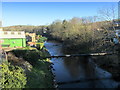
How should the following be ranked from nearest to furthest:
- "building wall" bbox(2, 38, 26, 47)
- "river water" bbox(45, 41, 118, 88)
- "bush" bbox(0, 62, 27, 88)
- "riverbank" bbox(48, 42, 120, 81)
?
"bush" bbox(0, 62, 27, 88) < "river water" bbox(45, 41, 118, 88) < "riverbank" bbox(48, 42, 120, 81) < "building wall" bbox(2, 38, 26, 47)

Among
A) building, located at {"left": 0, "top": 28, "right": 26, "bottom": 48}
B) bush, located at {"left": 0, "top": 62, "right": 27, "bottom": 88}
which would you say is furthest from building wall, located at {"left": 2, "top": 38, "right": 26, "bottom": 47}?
bush, located at {"left": 0, "top": 62, "right": 27, "bottom": 88}

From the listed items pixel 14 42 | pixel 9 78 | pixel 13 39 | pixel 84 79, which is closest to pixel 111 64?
pixel 84 79

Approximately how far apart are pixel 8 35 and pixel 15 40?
3.26 feet

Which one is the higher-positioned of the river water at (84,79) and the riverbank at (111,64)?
the riverbank at (111,64)

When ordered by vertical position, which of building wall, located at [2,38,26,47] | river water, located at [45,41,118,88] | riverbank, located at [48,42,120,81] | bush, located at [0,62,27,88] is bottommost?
river water, located at [45,41,118,88]

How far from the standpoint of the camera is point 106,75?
799cm

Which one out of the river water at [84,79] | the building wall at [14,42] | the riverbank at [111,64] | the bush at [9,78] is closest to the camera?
the bush at [9,78]

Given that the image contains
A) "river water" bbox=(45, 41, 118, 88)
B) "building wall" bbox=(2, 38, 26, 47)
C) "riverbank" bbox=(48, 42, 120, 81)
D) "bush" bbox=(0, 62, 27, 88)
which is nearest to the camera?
"bush" bbox=(0, 62, 27, 88)

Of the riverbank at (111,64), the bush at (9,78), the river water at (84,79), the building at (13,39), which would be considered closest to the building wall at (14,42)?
the building at (13,39)

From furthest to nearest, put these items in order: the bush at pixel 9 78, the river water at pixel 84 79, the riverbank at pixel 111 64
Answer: the riverbank at pixel 111 64 < the river water at pixel 84 79 < the bush at pixel 9 78

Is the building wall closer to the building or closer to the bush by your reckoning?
the building

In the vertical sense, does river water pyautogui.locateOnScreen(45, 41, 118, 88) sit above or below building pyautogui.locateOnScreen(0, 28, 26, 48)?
below

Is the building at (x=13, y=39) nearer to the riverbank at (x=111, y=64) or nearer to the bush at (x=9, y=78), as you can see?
the riverbank at (x=111, y=64)

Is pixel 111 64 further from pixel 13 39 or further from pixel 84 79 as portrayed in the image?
pixel 13 39
